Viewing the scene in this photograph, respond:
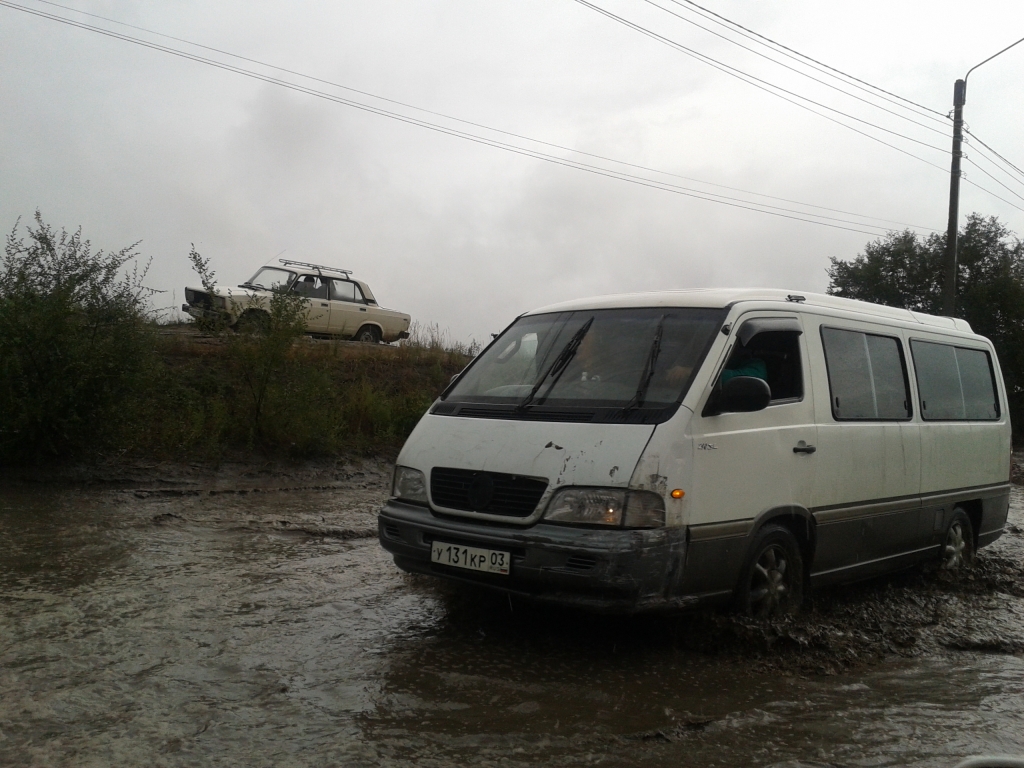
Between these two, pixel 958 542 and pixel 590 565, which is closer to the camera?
pixel 590 565

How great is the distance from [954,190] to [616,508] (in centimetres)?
1873

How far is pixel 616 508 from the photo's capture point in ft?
14.6

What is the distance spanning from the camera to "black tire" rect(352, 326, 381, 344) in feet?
67.0

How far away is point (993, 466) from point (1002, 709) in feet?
12.4

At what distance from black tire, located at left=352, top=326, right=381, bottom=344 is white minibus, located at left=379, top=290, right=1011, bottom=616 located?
14.4m

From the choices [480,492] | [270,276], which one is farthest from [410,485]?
[270,276]

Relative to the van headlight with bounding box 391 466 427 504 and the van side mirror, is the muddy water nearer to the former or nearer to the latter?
the van headlight with bounding box 391 466 427 504

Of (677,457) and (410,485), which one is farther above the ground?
(677,457)

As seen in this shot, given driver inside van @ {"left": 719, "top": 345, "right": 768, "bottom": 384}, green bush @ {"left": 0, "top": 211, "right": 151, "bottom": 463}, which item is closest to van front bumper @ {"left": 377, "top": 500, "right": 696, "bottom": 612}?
driver inside van @ {"left": 719, "top": 345, "right": 768, "bottom": 384}

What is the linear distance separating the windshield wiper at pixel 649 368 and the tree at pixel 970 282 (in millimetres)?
21561

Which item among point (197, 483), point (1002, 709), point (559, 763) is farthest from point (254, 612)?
point (197, 483)

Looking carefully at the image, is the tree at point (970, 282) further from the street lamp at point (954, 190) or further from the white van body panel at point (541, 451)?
the white van body panel at point (541, 451)

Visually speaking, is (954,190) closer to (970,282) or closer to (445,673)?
(970,282)

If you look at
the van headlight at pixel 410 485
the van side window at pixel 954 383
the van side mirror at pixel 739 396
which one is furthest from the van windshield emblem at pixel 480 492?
the van side window at pixel 954 383
